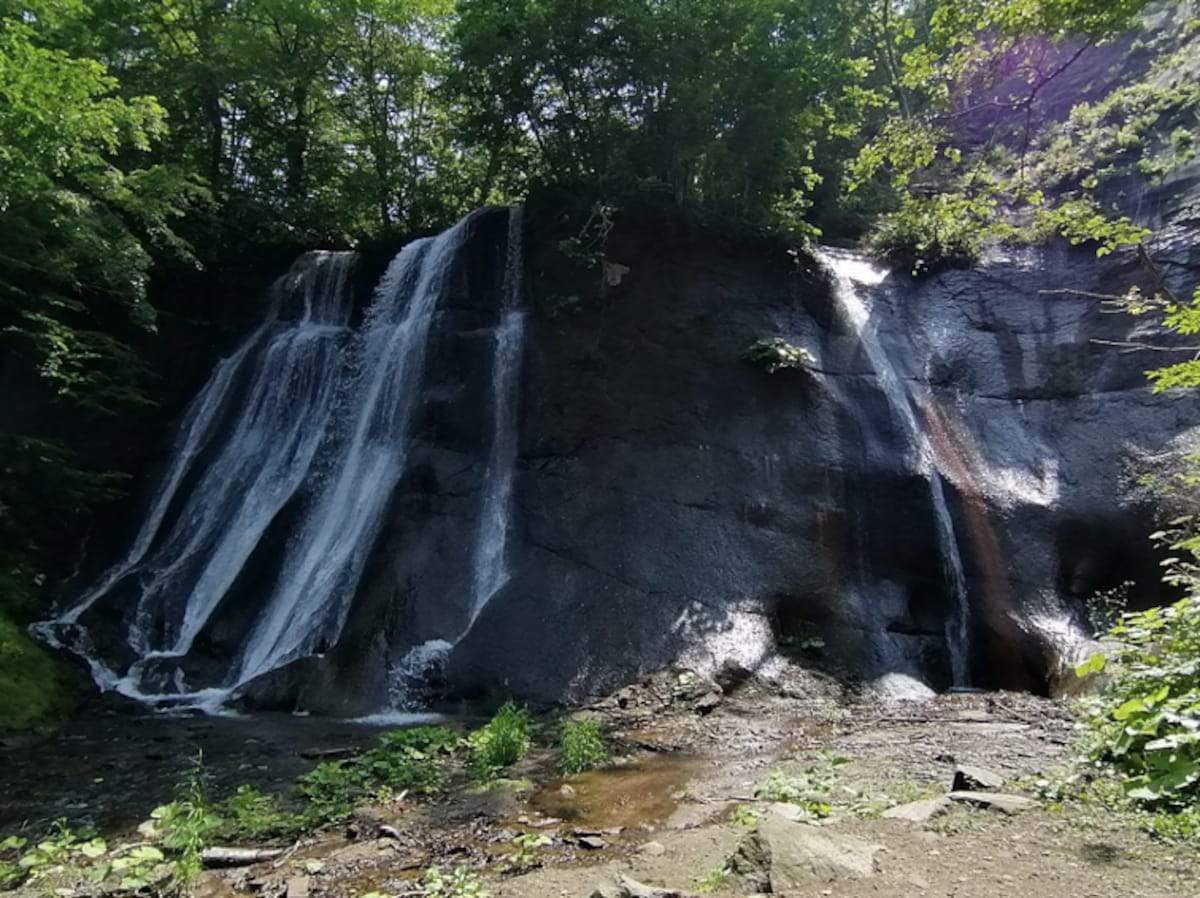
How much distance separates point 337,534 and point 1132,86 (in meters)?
22.7

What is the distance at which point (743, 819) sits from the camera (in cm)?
580

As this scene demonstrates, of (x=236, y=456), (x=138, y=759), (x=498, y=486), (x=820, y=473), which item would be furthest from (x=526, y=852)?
(x=236, y=456)

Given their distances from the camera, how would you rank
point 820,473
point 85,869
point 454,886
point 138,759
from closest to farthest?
1. point 454,886
2. point 85,869
3. point 138,759
4. point 820,473

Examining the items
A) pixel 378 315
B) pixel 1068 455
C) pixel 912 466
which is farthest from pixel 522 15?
pixel 1068 455

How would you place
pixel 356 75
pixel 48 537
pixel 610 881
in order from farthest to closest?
pixel 356 75
pixel 48 537
pixel 610 881

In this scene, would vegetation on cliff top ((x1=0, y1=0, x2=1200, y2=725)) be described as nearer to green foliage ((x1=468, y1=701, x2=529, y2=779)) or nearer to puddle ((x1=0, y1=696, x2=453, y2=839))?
puddle ((x1=0, y1=696, x2=453, y2=839))

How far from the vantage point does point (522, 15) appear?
1666cm

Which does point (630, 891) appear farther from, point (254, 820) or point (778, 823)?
point (254, 820)

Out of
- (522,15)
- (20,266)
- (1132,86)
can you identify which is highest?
(1132,86)

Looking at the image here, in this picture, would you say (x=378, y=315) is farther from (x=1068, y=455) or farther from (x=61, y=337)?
(x=1068, y=455)

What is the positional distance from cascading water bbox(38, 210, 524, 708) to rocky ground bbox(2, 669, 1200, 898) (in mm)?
4656

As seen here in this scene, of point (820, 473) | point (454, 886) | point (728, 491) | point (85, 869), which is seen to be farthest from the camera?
point (820, 473)

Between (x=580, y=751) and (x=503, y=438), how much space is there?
7.99 meters

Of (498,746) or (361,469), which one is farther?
(361,469)
